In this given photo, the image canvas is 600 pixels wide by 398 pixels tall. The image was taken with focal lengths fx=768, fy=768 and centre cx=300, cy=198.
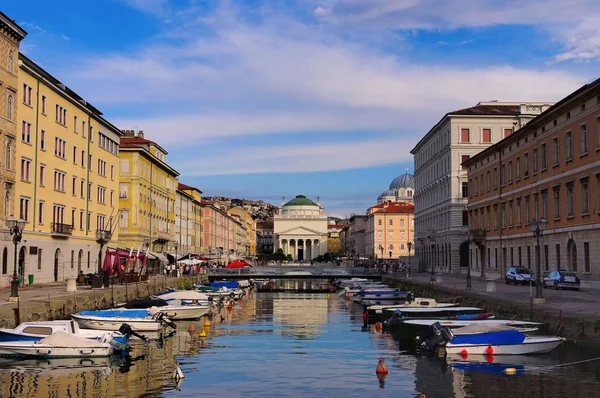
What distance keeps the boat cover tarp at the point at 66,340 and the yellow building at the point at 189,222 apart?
9066cm

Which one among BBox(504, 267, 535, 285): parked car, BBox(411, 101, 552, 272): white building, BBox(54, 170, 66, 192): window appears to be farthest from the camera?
BBox(411, 101, 552, 272): white building

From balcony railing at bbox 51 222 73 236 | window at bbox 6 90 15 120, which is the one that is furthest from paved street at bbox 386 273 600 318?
window at bbox 6 90 15 120

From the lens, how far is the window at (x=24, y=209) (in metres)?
55.9

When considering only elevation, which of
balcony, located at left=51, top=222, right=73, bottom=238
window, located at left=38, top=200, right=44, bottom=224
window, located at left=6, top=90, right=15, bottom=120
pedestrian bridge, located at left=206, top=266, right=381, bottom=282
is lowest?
pedestrian bridge, located at left=206, top=266, right=381, bottom=282

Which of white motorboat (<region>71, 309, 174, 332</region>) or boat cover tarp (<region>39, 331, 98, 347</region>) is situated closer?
boat cover tarp (<region>39, 331, 98, 347</region>)

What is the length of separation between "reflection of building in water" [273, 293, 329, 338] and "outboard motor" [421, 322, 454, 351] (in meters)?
8.67

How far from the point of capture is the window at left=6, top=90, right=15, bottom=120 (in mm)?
52688

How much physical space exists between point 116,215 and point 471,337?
59.4 metres

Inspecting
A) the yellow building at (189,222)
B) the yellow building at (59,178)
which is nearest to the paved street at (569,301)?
the yellow building at (59,178)

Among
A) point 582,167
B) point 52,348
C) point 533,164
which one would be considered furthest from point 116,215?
point 52,348

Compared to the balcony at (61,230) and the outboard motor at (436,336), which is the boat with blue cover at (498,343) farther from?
the balcony at (61,230)

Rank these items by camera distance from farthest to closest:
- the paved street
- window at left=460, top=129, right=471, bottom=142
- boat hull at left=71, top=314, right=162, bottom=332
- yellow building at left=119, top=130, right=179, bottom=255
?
window at left=460, top=129, right=471, bottom=142, yellow building at left=119, top=130, right=179, bottom=255, boat hull at left=71, top=314, right=162, bottom=332, the paved street

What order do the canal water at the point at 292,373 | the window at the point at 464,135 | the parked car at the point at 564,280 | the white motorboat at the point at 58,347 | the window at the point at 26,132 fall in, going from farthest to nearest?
the window at the point at 464,135 → the window at the point at 26,132 → the parked car at the point at 564,280 → the white motorboat at the point at 58,347 → the canal water at the point at 292,373

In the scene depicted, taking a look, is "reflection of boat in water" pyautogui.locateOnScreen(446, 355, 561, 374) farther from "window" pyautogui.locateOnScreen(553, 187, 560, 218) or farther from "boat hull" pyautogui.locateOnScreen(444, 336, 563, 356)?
"window" pyautogui.locateOnScreen(553, 187, 560, 218)
